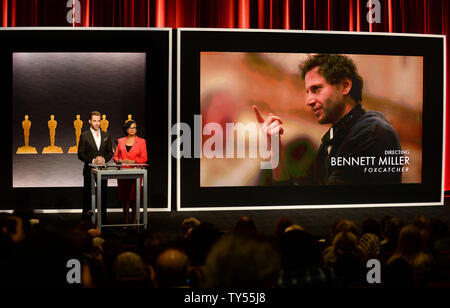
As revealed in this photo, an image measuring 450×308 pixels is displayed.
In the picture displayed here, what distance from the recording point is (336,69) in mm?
7496

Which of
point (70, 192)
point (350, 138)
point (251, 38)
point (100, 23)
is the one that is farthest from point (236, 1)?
point (70, 192)

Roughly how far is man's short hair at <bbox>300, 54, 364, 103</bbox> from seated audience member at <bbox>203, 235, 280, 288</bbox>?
6.13 m

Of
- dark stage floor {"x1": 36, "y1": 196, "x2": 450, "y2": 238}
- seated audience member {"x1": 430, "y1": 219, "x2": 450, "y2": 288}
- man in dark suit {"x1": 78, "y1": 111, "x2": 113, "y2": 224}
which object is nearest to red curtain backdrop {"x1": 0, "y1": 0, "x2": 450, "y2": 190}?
dark stage floor {"x1": 36, "y1": 196, "x2": 450, "y2": 238}

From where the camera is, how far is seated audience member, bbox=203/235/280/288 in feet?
5.18

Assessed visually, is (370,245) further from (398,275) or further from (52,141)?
(52,141)

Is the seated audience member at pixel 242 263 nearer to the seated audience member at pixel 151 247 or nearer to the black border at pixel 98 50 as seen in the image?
the seated audience member at pixel 151 247

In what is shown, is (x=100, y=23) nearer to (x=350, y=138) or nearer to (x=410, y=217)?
(x=350, y=138)

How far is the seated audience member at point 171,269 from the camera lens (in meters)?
2.08

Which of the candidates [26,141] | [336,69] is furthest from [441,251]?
[26,141]

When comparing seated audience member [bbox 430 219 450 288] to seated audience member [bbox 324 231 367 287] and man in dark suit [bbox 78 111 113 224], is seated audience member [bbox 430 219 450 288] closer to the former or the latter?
seated audience member [bbox 324 231 367 287]

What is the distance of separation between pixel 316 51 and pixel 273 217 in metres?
2.75

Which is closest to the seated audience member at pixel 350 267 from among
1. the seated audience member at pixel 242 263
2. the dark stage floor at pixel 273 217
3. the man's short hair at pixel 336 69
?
the seated audience member at pixel 242 263

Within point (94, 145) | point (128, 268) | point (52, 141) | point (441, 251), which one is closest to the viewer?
point (128, 268)

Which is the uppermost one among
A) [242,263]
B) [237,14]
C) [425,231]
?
[237,14]
